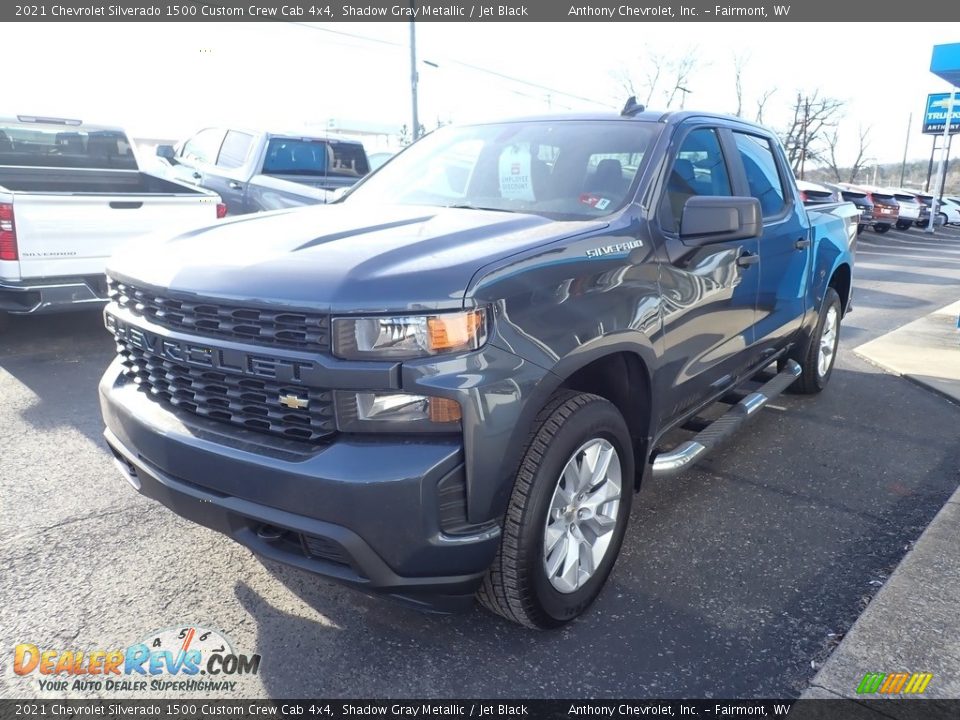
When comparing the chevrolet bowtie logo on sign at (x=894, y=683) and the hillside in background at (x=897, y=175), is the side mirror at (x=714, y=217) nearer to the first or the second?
the chevrolet bowtie logo on sign at (x=894, y=683)

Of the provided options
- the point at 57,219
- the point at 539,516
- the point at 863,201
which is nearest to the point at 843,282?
the point at 539,516

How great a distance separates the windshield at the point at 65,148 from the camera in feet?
24.3

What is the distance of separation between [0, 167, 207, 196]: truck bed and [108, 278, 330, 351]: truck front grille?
4.91 metres

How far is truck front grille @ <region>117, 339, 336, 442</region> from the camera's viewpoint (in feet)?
7.18

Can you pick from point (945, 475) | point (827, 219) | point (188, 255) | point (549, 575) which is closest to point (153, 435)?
point (188, 255)

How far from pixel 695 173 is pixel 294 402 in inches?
89.7

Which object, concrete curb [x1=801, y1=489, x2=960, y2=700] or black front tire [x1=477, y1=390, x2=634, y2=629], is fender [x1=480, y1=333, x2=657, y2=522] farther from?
concrete curb [x1=801, y1=489, x2=960, y2=700]

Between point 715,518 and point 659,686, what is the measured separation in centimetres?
135

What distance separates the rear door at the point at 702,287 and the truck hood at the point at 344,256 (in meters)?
0.53

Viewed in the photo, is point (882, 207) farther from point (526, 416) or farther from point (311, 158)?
Result: point (526, 416)

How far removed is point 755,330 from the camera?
4.05 m

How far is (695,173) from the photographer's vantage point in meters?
3.52

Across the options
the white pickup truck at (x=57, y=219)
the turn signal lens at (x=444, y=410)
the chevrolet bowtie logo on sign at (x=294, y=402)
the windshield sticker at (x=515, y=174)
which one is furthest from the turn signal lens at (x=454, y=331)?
the white pickup truck at (x=57, y=219)

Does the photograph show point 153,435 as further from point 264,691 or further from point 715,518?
point 715,518
